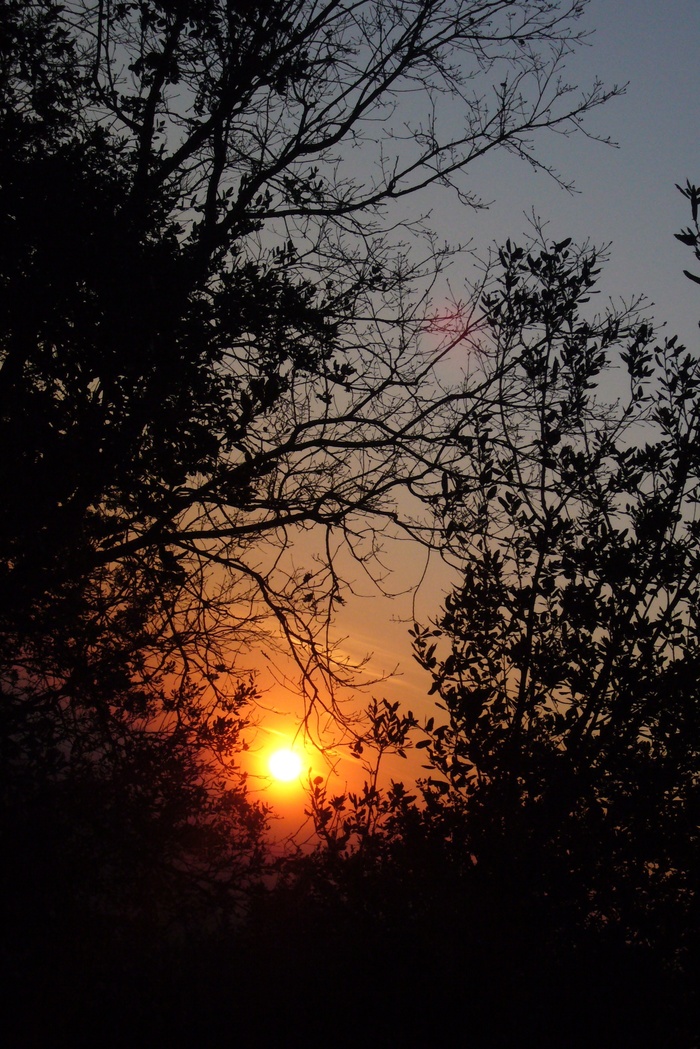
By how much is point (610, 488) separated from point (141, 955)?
16.2 ft

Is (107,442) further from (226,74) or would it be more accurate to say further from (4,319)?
(226,74)

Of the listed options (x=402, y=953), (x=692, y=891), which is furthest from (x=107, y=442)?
(x=692, y=891)

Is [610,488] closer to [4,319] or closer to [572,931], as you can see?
[572,931]

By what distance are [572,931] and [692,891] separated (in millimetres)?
753

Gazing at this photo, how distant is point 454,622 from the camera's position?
6.22 metres

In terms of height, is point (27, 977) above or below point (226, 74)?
below

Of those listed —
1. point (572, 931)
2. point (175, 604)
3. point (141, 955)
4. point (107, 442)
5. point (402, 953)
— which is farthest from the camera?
point (175, 604)

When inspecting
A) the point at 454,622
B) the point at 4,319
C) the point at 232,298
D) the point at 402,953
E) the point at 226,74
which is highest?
the point at 226,74

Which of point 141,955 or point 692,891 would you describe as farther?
point 141,955

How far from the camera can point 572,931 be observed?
196 inches

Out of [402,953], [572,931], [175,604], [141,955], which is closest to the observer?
[572,931]

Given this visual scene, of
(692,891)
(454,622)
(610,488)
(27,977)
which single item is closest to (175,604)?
(454,622)

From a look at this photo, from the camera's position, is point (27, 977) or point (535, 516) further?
point (535, 516)

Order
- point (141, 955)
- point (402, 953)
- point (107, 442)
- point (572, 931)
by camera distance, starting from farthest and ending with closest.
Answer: point (141, 955), point (107, 442), point (402, 953), point (572, 931)
